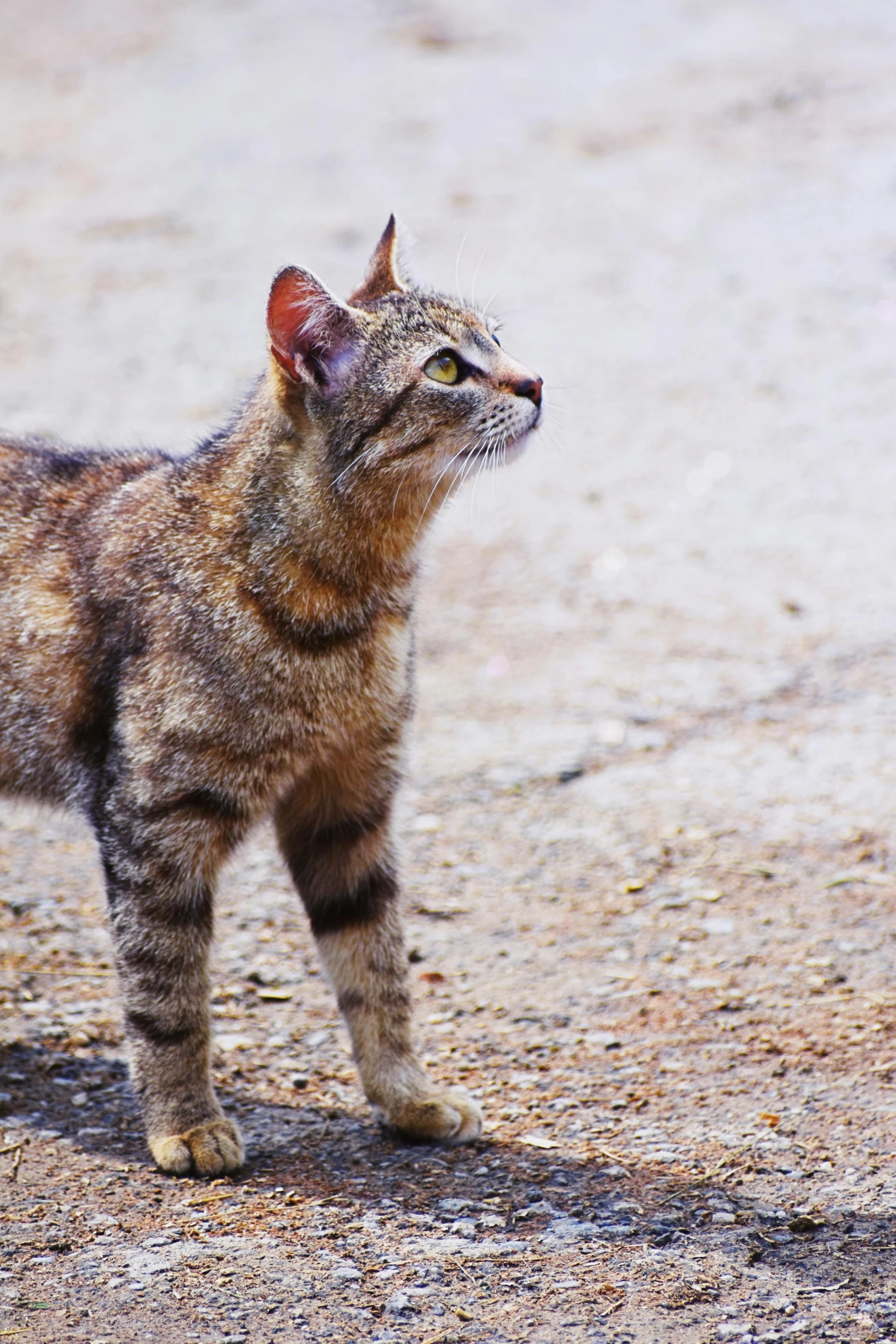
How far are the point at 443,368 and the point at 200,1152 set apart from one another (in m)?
2.04

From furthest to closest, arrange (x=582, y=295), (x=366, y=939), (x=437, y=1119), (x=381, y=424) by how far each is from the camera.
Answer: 1. (x=582, y=295)
2. (x=366, y=939)
3. (x=437, y=1119)
4. (x=381, y=424)

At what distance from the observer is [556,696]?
637 cm

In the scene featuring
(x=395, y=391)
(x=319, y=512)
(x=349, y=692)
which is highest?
(x=395, y=391)

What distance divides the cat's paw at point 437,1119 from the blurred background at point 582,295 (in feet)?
5.87

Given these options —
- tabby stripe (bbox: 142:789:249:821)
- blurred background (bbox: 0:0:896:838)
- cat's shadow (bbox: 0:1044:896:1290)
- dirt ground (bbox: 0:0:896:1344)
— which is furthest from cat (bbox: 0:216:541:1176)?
blurred background (bbox: 0:0:896:838)

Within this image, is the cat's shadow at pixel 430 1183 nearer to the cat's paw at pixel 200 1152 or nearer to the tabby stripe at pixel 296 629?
the cat's paw at pixel 200 1152

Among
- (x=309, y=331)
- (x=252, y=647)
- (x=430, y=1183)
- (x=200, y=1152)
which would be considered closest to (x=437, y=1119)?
(x=430, y=1183)

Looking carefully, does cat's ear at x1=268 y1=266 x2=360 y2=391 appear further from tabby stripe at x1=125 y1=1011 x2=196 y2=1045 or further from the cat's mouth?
tabby stripe at x1=125 y1=1011 x2=196 y2=1045

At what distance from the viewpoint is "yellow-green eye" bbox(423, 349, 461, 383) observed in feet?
12.0

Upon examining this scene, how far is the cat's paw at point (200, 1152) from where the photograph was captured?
11.6ft

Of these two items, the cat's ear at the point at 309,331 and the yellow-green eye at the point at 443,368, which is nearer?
the cat's ear at the point at 309,331

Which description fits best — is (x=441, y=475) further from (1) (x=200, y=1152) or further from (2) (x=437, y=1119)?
(1) (x=200, y=1152)

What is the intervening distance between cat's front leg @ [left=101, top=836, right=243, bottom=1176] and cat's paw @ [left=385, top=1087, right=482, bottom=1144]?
0.43 m

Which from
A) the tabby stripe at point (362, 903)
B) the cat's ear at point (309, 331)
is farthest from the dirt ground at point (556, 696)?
the cat's ear at point (309, 331)
